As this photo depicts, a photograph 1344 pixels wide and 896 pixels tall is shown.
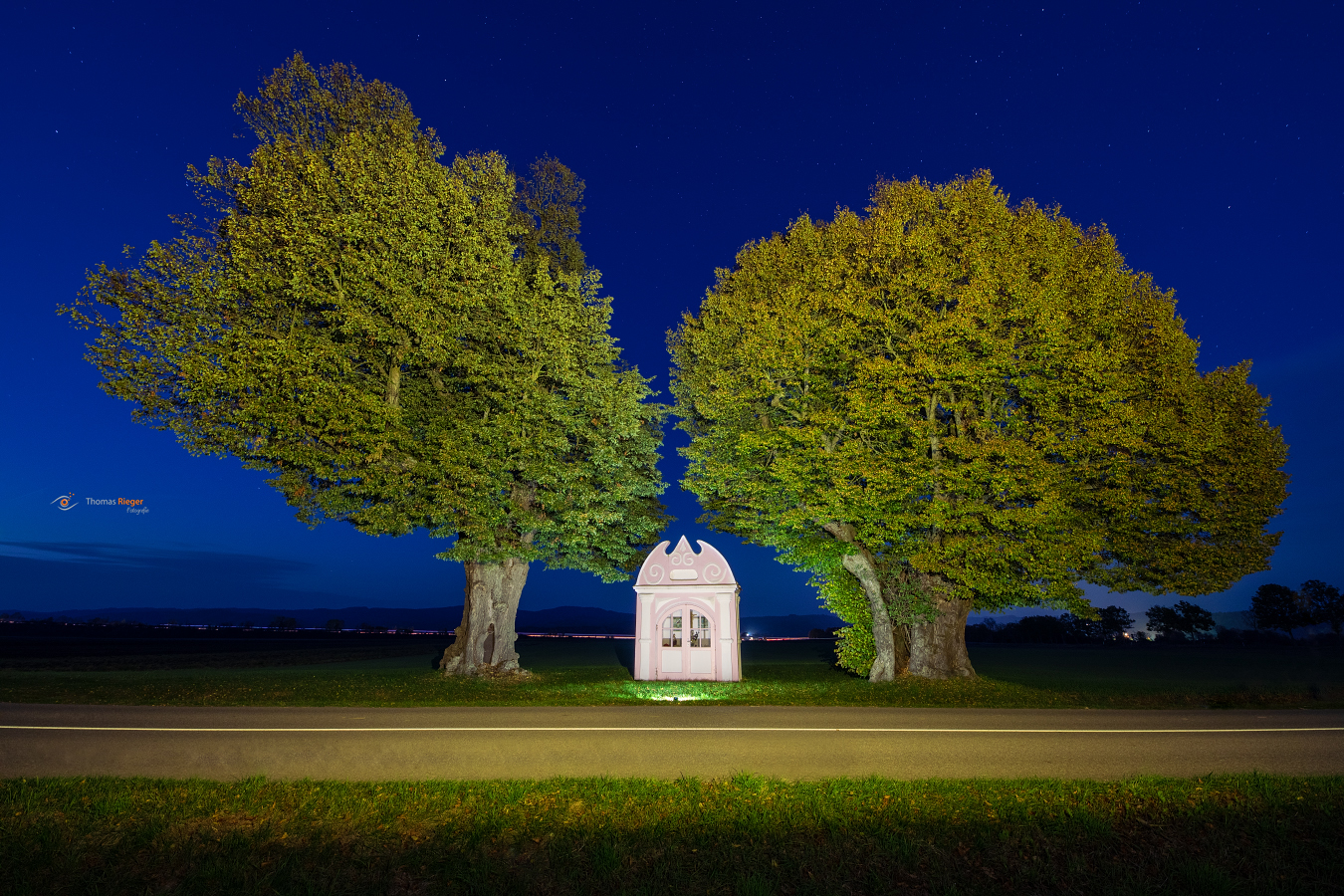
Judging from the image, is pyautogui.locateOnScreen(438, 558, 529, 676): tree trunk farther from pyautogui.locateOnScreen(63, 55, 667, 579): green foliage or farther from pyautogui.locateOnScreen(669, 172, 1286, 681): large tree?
pyautogui.locateOnScreen(669, 172, 1286, 681): large tree

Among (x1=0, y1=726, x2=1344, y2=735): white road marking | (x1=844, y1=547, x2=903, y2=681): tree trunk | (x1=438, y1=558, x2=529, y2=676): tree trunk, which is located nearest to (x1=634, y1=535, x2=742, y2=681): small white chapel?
(x1=844, y1=547, x2=903, y2=681): tree trunk

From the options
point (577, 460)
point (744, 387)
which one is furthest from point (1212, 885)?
point (577, 460)

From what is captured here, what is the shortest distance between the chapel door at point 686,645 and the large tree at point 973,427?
3702 mm

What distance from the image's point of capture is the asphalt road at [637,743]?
9.31m

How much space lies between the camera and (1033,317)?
20328 millimetres

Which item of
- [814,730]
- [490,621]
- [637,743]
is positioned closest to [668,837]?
[637,743]

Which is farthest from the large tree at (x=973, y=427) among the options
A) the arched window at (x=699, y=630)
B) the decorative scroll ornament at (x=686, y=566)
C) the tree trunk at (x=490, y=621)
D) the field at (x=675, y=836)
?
the field at (x=675, y=836)

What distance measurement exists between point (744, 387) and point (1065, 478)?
1057 cm

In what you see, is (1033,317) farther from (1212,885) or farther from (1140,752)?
(1212,885)

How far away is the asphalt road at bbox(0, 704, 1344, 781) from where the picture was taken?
9.31 metres

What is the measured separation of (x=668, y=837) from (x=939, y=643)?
63.0 ft

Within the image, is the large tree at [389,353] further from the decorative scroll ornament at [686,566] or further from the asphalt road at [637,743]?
the asphalt road at [637,743]

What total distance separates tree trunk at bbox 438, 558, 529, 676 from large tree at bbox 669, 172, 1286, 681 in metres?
8.26

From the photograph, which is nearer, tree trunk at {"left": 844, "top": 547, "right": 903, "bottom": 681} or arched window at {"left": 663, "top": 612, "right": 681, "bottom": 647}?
tree trunk at {"left": 844, "top": 547, "right": 903, "bottom": 681}
